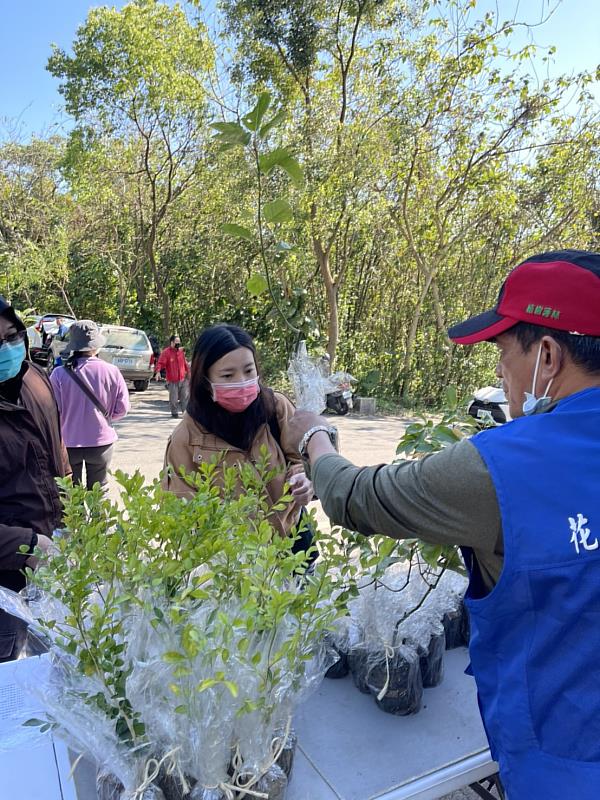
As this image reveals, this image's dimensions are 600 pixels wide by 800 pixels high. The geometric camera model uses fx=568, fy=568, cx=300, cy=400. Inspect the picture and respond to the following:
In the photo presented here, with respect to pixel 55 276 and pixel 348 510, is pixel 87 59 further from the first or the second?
pixel 348 510

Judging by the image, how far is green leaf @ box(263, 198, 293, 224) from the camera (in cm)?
130

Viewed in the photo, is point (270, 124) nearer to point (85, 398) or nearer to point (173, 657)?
point (173, 657)

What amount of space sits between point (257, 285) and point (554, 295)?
71 cm

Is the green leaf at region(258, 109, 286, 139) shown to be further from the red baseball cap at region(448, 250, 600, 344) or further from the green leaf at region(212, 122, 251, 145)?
the red baseball cap at region(448, 250, 600, 344)

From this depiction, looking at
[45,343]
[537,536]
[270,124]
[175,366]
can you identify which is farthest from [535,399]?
[45,343]

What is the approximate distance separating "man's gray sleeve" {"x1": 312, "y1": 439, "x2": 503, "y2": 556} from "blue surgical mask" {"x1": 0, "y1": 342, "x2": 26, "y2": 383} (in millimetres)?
1457

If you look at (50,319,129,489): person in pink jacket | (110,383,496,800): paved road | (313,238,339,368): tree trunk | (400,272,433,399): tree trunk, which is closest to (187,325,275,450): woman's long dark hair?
(50,319,129,489): person in pink jacket

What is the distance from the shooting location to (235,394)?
7.05 feet

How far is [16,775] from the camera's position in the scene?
3.66 feet

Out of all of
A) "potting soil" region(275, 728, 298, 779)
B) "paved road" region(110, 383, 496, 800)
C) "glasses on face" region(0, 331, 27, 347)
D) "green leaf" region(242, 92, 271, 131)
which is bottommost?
"paved road" region(110, 383, 496, 800)

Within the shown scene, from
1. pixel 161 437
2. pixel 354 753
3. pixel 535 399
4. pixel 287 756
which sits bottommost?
pixel 161 437

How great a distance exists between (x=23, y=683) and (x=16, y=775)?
26 centimetres

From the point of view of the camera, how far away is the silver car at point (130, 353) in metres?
12.6

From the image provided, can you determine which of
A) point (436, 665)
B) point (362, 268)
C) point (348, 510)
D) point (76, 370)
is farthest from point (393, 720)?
point (362, 268)
